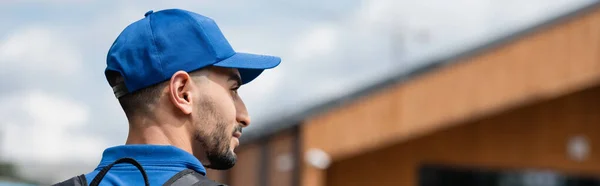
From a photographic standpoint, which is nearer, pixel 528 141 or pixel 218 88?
pixel 218 88

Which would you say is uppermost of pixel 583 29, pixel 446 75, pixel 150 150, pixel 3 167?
pixel 583 29

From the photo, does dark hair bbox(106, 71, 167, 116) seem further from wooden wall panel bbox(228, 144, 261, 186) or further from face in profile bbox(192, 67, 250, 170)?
wooden wall panel bbox(228, 144, 261, 186)

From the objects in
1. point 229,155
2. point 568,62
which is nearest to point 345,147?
point 568,62

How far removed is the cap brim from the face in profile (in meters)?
0.02

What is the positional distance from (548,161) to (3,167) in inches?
359

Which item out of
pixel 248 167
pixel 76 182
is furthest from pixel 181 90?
pixel 248 167

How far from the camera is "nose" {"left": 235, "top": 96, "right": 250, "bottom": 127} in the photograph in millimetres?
1897

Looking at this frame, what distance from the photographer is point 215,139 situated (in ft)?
6.05

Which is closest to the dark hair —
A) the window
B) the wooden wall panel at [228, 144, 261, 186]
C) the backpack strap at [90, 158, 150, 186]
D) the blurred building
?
the backpack strap at [90, 158, 150, 186]

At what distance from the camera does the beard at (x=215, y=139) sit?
1.82 meters

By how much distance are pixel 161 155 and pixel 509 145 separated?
503 inches

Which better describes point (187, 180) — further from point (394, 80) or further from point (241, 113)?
point (394, 80)

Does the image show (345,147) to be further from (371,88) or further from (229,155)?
(229,155)

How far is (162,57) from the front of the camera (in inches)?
70.9
